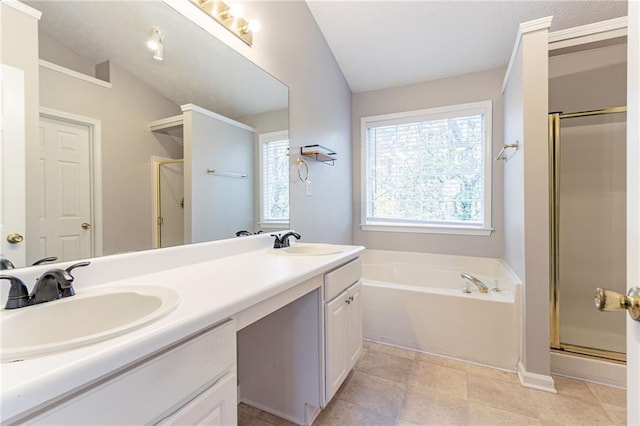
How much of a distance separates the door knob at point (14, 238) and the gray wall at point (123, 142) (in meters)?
0.23

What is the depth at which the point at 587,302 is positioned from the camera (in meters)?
2.33

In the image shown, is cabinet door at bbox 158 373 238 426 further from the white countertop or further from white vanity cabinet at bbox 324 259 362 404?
white vanity cabinet at bbox 324 259 362 404

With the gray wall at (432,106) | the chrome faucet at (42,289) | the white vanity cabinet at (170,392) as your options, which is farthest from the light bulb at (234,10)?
the gray wall at (432,106)

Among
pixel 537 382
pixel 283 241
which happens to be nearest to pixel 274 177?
pixel 283 241

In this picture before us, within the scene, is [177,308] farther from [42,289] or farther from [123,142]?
[123,142]

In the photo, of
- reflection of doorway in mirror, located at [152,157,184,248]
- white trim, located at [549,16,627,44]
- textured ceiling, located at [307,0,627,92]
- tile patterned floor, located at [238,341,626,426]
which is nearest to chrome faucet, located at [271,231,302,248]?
reflection of doorway in mirror, located at [152,157,184,248]

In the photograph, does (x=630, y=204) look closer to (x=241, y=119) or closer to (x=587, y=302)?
(x=241, y=119)

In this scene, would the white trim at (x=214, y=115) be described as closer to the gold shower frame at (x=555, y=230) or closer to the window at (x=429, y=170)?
the window at (x=429, y=170)

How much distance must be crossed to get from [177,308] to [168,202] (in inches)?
27.8

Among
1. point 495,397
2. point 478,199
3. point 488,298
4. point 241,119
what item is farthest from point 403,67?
point 495,397

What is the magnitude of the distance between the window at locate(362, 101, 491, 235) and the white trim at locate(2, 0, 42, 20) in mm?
2798

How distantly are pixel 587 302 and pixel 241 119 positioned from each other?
300 centimetres

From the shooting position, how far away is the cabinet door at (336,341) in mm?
1452

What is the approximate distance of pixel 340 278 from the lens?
158 cm
